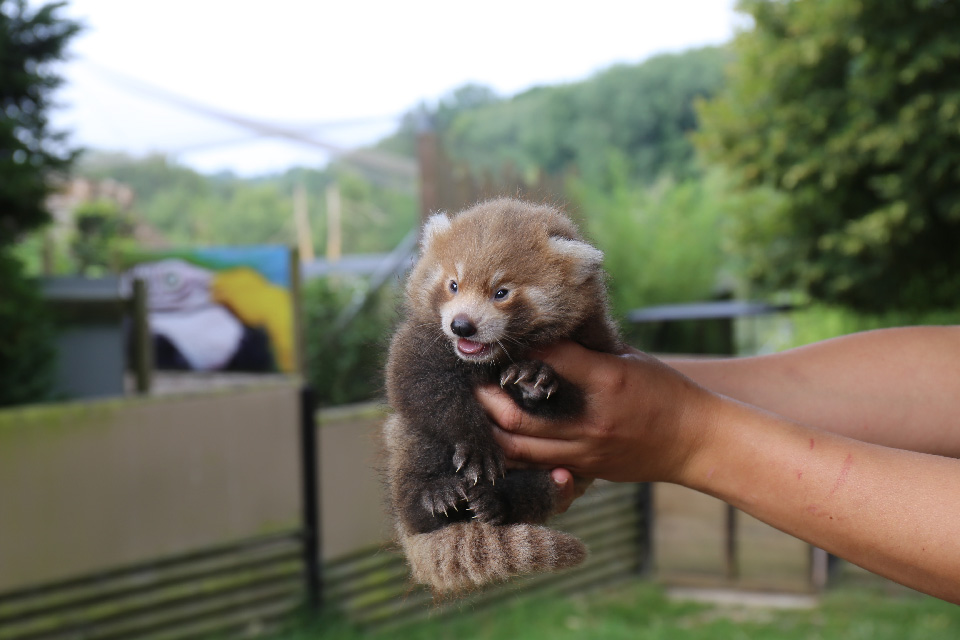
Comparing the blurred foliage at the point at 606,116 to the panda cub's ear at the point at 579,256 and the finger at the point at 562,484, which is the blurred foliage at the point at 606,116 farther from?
the finger at the point at 562,484

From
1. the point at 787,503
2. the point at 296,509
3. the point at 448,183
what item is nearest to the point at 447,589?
the point at 787,503

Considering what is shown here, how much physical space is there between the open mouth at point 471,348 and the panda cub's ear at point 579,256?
0.34 metres

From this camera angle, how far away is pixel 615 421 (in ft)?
6.36

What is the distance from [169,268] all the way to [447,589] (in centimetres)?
547

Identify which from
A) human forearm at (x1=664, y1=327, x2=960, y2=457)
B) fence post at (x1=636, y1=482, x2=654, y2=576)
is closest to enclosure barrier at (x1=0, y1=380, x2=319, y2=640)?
fence post at (x1=636, y1=482, x2=654, y2=576)

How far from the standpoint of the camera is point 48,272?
845cm

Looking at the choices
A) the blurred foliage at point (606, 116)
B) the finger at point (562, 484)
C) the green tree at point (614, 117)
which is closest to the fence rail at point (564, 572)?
the finger at point (562, 484)

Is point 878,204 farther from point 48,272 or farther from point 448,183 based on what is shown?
point 48,272

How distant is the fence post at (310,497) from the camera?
576 cm

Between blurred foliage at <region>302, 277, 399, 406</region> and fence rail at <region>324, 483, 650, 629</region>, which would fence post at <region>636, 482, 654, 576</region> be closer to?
fence rail at <region>324, 483, 650, 629</region>

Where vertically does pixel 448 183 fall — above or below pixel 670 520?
above

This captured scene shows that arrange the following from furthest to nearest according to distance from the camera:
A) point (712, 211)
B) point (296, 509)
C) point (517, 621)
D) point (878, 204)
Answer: point (712, 211) → point (878, 204) → point (517, 621) → point (296, 509)

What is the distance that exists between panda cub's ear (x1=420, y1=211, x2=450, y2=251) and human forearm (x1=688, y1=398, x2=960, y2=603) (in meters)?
0.87

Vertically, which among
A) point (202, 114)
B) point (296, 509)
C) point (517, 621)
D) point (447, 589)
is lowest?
point (517, 621)
